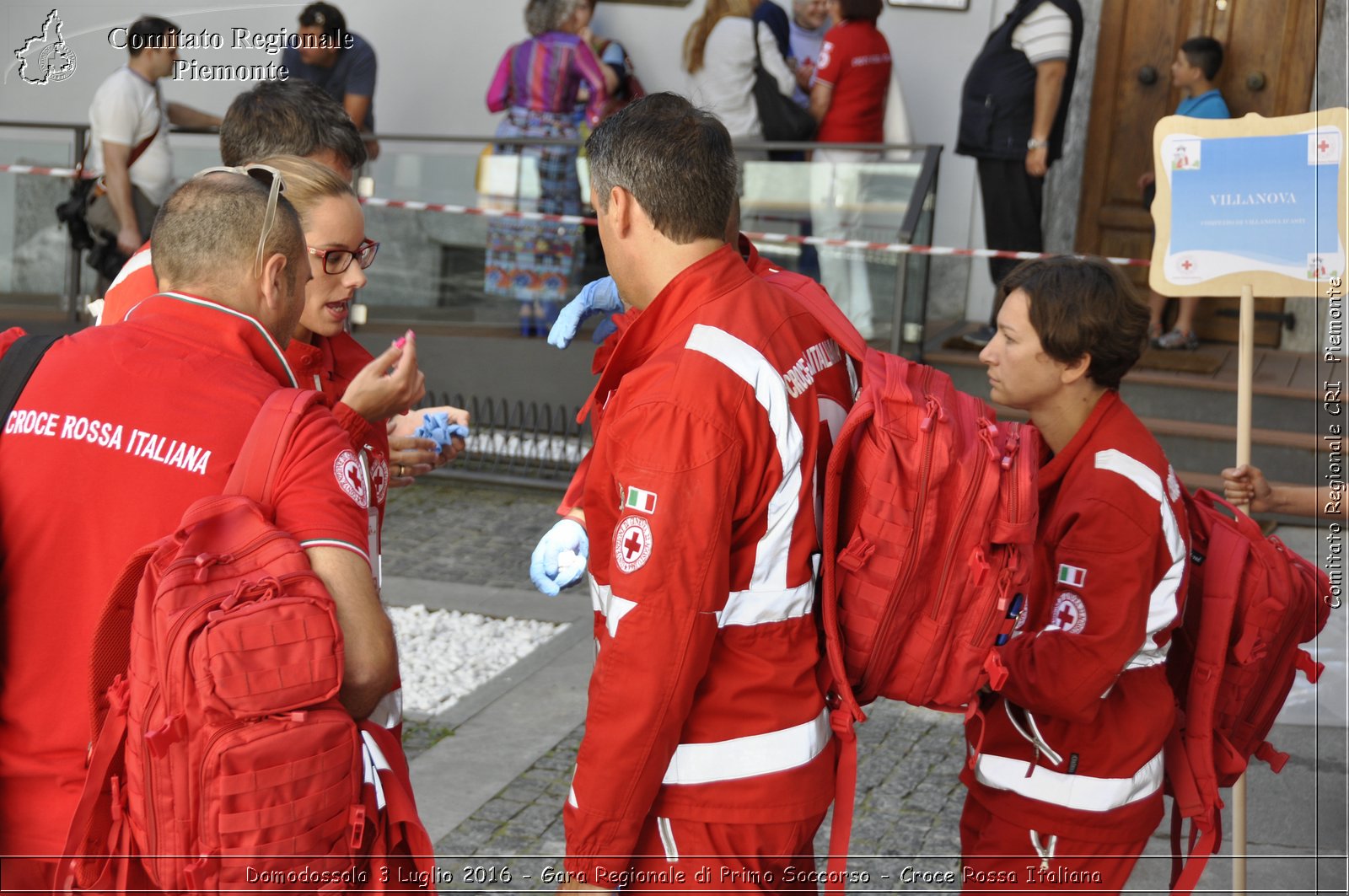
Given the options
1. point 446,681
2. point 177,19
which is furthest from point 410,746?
point 177,19

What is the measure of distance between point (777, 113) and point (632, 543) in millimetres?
7235

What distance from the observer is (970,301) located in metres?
9.33

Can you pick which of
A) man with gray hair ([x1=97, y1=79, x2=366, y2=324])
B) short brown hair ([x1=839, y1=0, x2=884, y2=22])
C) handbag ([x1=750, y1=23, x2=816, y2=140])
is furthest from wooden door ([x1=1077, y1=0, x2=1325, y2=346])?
man with gray hair ([x1=97, y1=79, x2=366, y2=324])

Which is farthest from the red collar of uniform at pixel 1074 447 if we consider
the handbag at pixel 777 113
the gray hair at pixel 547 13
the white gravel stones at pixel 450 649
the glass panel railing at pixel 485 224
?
the gray hair at pixel 547 13

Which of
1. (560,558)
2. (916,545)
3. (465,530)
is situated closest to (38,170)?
(465,530)

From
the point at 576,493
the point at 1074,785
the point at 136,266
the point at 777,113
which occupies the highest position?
the point at 777,113

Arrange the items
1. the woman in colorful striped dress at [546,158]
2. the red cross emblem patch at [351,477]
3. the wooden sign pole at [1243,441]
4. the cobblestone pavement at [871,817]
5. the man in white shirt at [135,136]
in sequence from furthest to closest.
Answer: the woman in colorful striped dress at [546,158] < the man in white shirt at [135,136] < the cobblestone pavement at [871,817] < the wooden sign pole at [1243,441] < the red cross emblem patch at [351,477]

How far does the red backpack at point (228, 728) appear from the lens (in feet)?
5.92

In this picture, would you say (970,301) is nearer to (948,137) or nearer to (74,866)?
(948,137)

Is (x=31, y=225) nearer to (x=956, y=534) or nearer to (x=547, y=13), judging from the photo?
(x=547, y=13)

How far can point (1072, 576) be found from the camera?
278 cm

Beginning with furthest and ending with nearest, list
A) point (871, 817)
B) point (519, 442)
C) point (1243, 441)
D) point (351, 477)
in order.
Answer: point (519, 442), point (871, 817), point (1243, 441), point (351, 477)

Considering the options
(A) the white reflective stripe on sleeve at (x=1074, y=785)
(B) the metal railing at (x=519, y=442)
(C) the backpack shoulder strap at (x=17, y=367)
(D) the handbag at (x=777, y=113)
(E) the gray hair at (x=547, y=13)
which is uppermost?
(E) the gray hair at (x=547, y=13)

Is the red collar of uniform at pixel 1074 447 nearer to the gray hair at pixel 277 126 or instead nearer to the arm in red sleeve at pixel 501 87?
the gray hair at pixel 277 126
